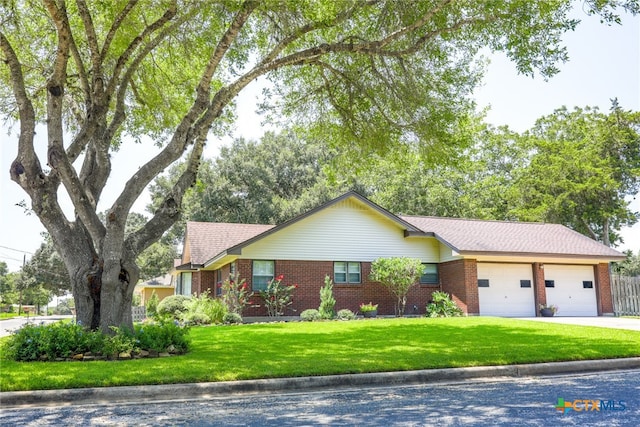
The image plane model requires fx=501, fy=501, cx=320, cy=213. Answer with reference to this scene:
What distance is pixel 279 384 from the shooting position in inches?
278

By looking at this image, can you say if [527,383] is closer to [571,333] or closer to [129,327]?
[571,333]

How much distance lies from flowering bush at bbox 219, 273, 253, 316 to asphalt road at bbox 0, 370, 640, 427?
13376 millimetres

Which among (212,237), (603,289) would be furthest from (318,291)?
(603,289)

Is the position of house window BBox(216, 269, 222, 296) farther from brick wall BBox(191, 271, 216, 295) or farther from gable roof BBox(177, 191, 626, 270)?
gable roof BBox(177, 191, 626, 270)

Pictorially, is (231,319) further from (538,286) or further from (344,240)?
(538,286)

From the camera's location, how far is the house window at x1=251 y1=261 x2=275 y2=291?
20.9m

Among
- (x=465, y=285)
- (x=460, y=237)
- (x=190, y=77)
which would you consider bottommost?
(x=465, y=285)

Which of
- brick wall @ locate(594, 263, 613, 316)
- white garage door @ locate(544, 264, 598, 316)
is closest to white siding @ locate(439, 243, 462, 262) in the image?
white garage door @ locate(544, 264, 598, 316)

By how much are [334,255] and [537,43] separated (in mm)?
12998

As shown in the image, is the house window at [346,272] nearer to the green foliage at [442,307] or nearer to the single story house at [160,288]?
the green foliage at [442,307]

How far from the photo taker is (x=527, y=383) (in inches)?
292

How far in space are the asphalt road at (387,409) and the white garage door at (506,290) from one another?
15.0m

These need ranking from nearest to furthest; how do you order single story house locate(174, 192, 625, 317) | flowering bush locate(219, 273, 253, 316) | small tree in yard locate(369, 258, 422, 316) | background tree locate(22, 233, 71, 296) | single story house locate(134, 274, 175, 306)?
flowering bush locate(219, 273, 253, 316)
small tree in yard locate(369, 258, 422, 316)
single story house locate(174, 192, 625, 317)
single story house locate(134, 274, 175, 306)
background tree locate(22, 233, 71, 296)

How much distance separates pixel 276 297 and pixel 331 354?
38.3ft
